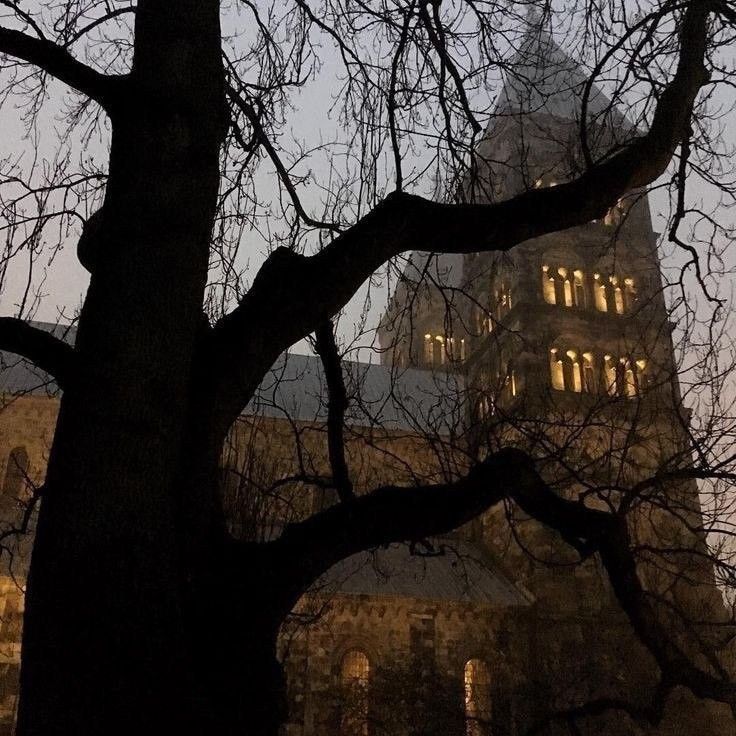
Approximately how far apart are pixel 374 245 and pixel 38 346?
1229 mm

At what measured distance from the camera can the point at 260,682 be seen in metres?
2.25

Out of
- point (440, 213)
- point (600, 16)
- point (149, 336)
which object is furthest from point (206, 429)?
point (600, 16)

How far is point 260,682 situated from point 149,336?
112 centimetres

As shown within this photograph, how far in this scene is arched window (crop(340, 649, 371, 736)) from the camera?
1653 cm

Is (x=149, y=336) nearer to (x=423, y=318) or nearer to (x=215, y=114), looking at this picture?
(x=215, y=114)

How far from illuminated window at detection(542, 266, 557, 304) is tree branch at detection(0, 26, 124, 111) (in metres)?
24.4

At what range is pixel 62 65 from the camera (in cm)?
280

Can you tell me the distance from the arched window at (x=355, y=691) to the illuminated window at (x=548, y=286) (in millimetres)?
14053

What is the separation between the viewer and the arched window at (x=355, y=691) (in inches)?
651

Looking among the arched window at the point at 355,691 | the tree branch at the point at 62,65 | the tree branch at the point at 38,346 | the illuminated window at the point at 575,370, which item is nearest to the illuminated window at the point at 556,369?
the illuminated window at the point at 575,370

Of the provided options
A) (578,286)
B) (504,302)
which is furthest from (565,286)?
(504,302)

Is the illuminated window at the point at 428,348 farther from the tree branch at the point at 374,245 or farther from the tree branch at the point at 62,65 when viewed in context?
the tree branch at the point at 62,65

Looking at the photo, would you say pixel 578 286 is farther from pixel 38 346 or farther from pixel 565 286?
pixel 38 346

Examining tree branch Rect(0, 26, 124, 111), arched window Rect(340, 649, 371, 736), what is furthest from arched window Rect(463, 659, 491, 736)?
tree branch Rect(0, 26, 124, 111)
